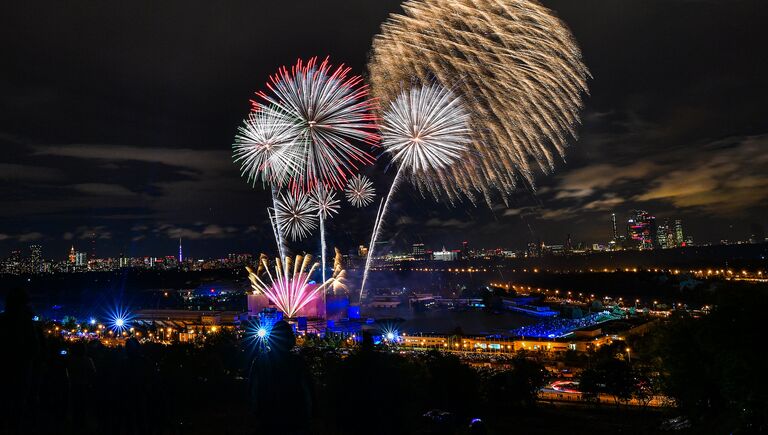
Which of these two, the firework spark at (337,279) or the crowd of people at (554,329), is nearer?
the crowd of people at (554,329)

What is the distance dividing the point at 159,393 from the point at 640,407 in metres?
23.3

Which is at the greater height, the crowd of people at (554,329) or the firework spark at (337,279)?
the firework spark at (337,279)

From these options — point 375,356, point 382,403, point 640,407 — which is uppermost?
point 375,356

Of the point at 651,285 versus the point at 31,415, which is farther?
the point at 651,285

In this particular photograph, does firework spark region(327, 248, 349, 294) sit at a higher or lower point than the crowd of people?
higher

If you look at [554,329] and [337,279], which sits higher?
[337,279]

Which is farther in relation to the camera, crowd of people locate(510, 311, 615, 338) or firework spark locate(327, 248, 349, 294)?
firework spark locate(327, 248, 349, 294)

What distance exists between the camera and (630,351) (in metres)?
43.2

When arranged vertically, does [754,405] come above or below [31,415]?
below

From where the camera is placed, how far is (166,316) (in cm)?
7575

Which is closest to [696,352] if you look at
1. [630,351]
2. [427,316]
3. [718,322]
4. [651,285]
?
[718,322]

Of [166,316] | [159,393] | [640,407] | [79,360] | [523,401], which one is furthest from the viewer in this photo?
[166,316]

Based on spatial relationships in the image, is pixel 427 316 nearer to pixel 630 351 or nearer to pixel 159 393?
pixel 630 351

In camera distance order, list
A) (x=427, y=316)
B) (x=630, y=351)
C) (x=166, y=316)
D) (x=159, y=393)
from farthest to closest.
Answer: (x=427, y=316) → (x=166, y=316) → (x=630, y=351) → (x=159, y=393)
